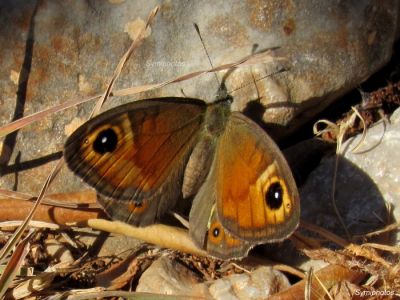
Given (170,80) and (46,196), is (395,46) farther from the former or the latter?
(46,196)

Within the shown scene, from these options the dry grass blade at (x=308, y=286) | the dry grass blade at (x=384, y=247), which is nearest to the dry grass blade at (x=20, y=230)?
the dry grass blade at (x=308, y=286)

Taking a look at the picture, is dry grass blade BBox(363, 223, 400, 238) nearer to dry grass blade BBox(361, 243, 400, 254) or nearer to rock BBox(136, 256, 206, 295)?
dry grass blade BBox(361, 243, 400, 254)

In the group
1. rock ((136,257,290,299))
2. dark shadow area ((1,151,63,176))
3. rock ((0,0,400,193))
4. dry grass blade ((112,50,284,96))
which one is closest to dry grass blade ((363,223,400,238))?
rock ((136,257,290,299))

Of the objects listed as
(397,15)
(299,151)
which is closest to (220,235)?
(299,151)

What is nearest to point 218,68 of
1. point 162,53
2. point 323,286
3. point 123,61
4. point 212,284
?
point 162,53

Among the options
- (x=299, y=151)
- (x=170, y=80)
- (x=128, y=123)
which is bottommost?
(x=299, y=151)
